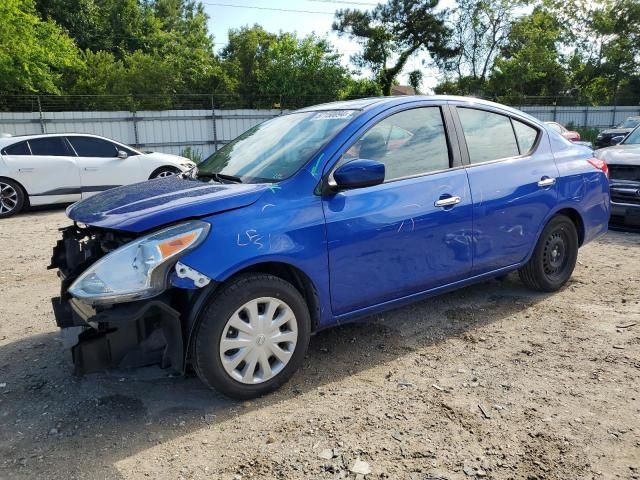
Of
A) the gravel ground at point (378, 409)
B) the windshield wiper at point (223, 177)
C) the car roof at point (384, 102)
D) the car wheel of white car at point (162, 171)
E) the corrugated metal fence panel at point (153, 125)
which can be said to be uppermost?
the corrugated metal fence panel at point (153, 125)

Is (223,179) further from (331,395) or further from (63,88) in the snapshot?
(63,88)

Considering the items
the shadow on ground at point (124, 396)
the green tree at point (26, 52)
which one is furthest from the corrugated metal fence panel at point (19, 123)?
the shadow on ground at point (124, 396)

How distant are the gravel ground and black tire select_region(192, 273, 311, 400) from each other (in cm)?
12

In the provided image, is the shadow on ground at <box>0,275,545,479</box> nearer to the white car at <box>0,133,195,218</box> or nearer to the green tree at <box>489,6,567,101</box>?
the white car at <box>0,133,195,218</box>

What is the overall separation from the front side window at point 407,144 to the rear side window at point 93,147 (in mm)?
7789

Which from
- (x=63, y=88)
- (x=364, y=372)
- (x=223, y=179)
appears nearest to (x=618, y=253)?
(x=364, y=372)

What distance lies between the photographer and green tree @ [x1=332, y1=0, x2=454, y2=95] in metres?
31.7

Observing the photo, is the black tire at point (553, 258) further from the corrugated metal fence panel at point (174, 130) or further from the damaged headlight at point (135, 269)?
the corrugated metal fence panel at point (174, 130)

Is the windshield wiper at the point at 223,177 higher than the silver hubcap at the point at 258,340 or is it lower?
higher

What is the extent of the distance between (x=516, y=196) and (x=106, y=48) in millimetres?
31884

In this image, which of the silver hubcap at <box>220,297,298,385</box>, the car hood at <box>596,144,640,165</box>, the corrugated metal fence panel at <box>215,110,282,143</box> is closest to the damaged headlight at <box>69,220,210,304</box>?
the silver hubcap at <box>220,297,298,385</box>

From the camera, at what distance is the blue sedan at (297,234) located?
9.25 feet

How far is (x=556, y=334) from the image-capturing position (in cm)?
397

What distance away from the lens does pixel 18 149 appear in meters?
9.30
